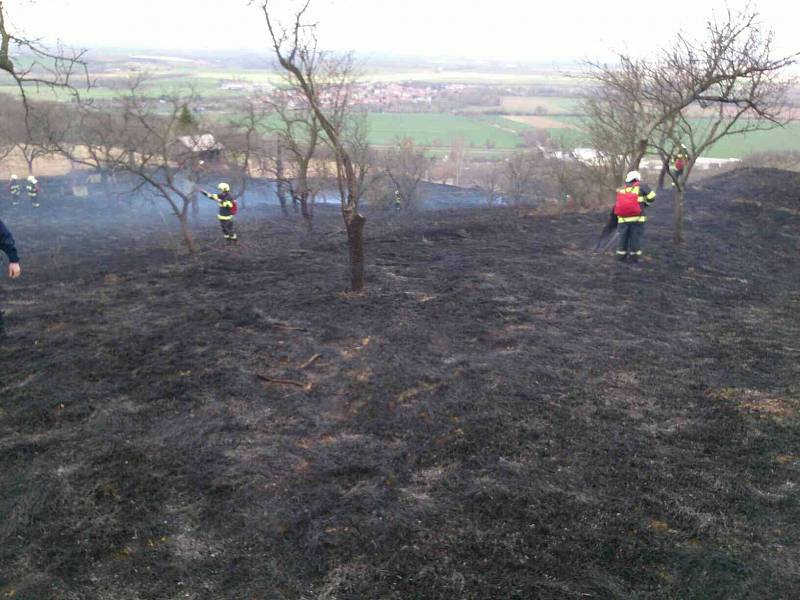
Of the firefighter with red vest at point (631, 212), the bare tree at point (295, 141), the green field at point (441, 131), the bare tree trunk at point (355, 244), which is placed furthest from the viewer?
the green field at point (441, 131)

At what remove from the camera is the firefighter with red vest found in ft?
34.5

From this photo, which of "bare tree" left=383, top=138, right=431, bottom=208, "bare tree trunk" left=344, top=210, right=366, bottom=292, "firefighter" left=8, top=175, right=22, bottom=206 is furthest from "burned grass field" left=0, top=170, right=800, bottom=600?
"firefighter" left=8, top=175, right=22, bottom=206

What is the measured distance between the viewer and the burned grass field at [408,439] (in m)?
3.83

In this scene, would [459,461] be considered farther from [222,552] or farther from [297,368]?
[297,368]

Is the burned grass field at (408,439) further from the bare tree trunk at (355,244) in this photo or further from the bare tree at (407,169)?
the bare tree at (407,169)

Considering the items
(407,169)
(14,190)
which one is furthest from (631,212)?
(14,190)

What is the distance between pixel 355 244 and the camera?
916cm

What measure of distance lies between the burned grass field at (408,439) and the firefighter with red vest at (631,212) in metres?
0.69

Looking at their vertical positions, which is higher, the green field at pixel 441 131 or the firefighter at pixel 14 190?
the green field at pixel 441 131

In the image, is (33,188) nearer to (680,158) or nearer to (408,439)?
(680,158)

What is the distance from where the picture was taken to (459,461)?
16.3ft

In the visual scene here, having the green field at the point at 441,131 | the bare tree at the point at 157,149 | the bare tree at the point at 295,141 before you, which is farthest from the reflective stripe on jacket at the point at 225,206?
the green field at the point at 441,131

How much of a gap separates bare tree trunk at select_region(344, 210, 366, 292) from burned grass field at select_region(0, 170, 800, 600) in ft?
0.97

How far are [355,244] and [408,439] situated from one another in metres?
4.47
